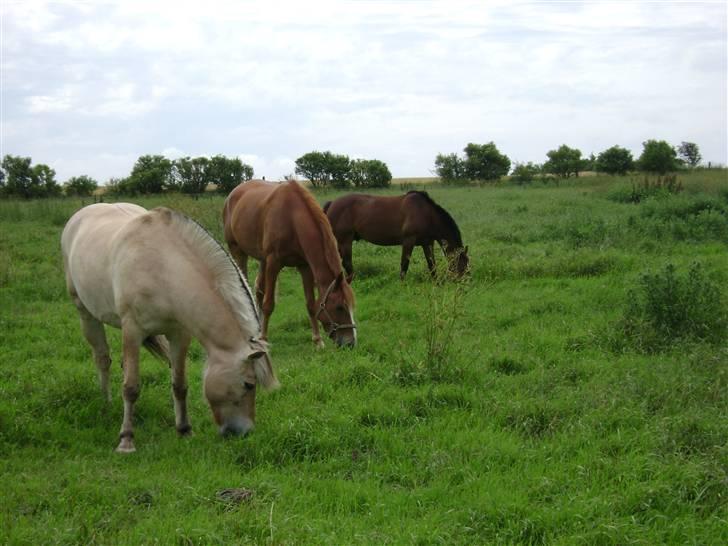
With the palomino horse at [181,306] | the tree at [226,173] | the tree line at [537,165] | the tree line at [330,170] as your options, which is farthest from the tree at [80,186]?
the palomino horse at [181,306]

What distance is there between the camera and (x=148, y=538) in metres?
3.42

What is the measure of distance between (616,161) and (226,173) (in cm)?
4062

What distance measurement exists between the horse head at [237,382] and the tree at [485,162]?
66321mm

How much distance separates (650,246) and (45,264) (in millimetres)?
11299

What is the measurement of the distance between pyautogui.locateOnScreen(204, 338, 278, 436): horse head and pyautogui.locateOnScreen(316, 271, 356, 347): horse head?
2524 millimetres

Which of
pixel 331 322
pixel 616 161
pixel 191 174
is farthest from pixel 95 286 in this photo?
pixel 616 161

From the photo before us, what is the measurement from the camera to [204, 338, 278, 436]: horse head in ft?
15.0

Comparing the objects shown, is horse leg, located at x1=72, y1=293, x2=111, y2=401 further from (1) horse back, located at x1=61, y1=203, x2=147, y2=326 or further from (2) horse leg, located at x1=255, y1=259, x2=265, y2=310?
(2) horse leg, located at x1=255, y1=259, x2=265, y2=310

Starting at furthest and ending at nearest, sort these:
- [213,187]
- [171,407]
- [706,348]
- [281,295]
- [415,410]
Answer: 1. [213,187]
2. [281,295]
3. [706,348]
4. [171,407]
5. [415,410]

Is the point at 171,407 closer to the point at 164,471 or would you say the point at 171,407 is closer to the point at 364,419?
the point at 164,471

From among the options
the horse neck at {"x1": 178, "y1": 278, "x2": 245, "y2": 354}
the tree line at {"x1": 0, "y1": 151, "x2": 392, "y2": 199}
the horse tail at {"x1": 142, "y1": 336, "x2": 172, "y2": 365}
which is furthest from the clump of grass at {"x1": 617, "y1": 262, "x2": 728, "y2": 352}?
the tree line at {"x1": 0, "y1": 151, "x2": 392, "y2": 199}

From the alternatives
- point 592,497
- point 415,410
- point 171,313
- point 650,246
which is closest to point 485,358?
point 415,410

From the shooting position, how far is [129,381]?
5031 mm

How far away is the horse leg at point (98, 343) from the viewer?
586cm
